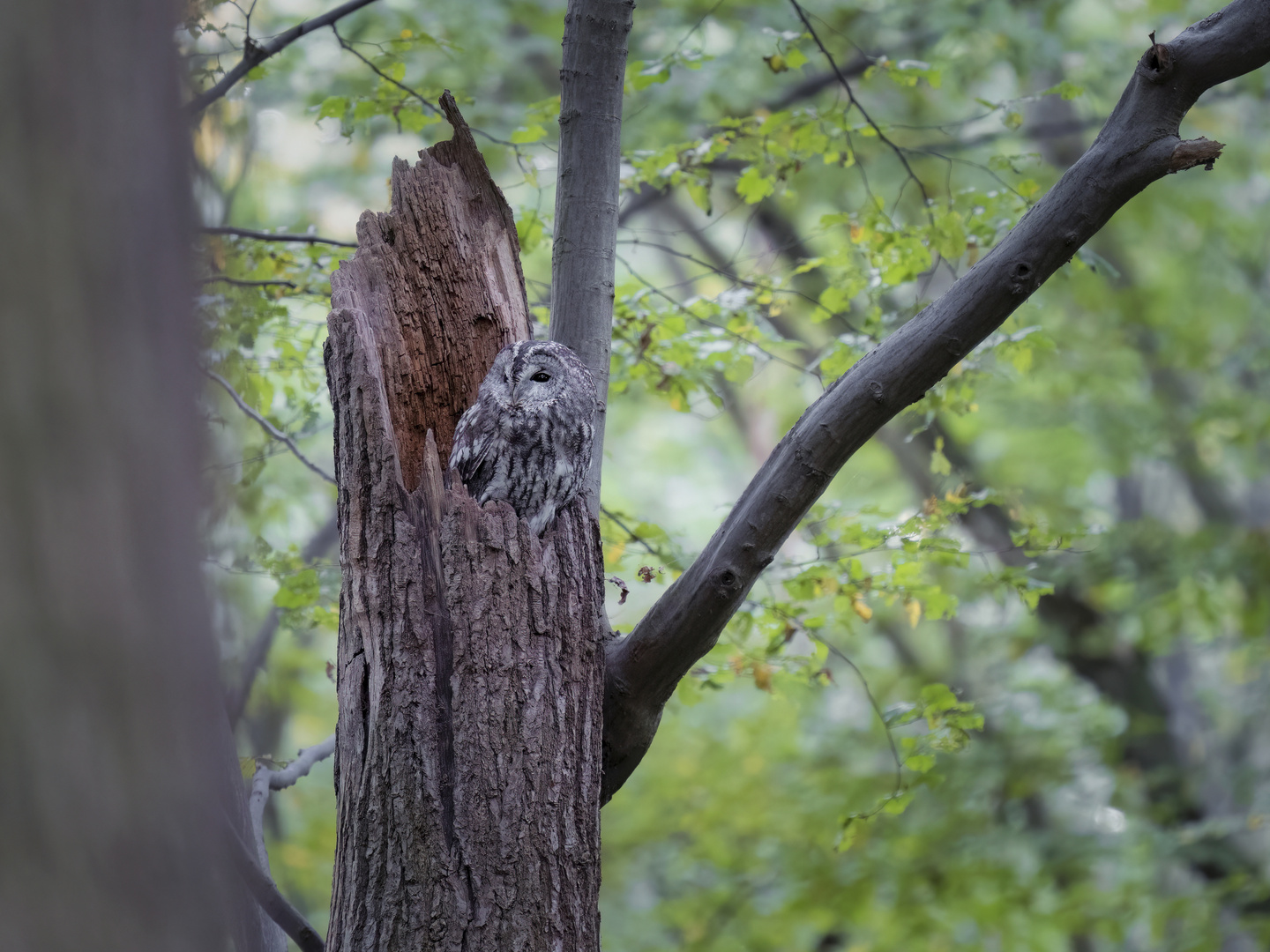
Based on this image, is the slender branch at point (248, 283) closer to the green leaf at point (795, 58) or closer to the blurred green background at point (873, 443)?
the blurred green background at point (873, 443)

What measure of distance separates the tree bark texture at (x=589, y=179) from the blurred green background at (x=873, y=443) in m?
0.69

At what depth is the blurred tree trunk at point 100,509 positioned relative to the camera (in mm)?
789

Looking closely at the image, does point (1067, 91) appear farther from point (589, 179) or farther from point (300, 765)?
point (300, 765)

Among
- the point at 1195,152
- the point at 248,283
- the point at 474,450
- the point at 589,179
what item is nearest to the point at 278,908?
the point at 474,450

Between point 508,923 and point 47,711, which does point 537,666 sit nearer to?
point 508,923

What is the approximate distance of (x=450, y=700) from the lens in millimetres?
2000

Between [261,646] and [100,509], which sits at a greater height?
[261,646]

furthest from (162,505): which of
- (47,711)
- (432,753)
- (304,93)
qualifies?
(304,93)

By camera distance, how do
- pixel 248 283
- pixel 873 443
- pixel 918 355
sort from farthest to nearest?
1. pixel 873 443
2. pixel 248 283
3. pixel 918 355

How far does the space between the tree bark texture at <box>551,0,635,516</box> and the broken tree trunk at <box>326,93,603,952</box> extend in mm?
552

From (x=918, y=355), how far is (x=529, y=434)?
97 centimetres

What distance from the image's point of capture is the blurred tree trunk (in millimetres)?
789

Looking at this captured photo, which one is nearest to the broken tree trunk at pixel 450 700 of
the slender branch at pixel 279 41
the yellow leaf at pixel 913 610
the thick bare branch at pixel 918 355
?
the thick bare branch at pixel 918 355

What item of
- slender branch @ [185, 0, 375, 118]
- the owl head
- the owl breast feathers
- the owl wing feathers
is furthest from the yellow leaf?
slender branch @ [185, 0, 375, 118]
